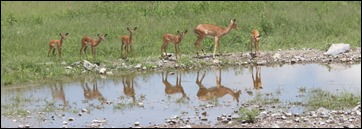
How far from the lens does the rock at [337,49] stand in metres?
20.4

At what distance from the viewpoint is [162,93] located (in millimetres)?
16078

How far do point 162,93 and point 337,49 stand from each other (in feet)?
20.9

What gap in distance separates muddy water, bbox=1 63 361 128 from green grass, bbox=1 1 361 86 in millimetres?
1420

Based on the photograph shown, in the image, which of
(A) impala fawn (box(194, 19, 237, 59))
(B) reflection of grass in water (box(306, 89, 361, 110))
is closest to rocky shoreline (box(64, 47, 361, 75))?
(A) impala fawn (box(194, 19, 237, 59))

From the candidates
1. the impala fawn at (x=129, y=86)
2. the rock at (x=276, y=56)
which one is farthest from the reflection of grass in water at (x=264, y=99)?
the rock at (x=276, y=56)

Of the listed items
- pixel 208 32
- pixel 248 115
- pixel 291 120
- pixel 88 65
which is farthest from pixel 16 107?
pixel 208 32

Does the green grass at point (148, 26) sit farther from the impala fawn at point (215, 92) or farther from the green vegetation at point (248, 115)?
the green vegetation at point (248, 115)

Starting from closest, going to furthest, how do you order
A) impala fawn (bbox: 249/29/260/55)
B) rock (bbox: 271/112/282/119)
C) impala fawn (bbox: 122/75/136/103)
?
rock (bbox: 271/112/282/119)
impala fawn (bbox: 122/75/136/103)
impala fawn (bbox: 249/29/260/55)

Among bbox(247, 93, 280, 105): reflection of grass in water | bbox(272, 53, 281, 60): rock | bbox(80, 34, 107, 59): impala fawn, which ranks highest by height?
bbox(80, 34, 107, 59): impala fawn

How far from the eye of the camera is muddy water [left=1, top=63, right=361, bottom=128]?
13703 mm

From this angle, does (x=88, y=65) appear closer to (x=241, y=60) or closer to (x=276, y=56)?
(x=241, y=60)

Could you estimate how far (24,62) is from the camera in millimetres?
18516

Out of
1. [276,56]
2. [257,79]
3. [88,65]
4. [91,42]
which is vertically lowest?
[257,79]

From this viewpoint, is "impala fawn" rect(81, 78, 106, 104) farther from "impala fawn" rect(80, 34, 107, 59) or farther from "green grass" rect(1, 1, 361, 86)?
"impala fawn" rect(80, 34, 107, 59)
